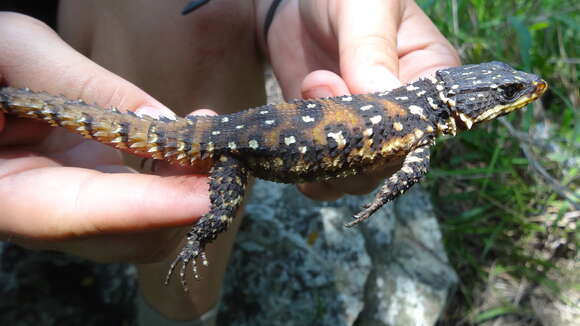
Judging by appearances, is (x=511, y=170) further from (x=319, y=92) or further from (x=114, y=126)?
(x=114, y=126)

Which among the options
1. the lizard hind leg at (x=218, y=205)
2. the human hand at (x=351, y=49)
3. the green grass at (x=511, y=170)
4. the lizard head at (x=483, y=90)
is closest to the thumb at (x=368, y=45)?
the human hand at (x=351, y=49)

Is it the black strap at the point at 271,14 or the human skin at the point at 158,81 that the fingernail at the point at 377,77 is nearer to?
the human skin at the point at 158,81

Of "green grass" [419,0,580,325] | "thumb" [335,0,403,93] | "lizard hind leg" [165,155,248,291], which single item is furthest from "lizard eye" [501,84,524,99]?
"lizard hind leg" [165,155,248,291]

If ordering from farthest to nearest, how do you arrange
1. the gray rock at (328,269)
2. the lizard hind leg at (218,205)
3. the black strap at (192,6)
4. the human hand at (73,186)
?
the gray rock at (328,269) → the black strap at (192,6) → the lizard hind leg at (218,205) → the human hand at (73,186)

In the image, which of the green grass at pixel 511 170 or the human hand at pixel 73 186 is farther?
the green grass at pixel 511 170

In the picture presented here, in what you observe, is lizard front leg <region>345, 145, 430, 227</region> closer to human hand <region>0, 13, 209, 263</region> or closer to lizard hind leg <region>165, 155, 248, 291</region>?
lizard hind leg <region>165, 155, 248, 291</region>

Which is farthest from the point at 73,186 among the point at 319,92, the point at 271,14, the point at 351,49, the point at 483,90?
the point at 483,90
